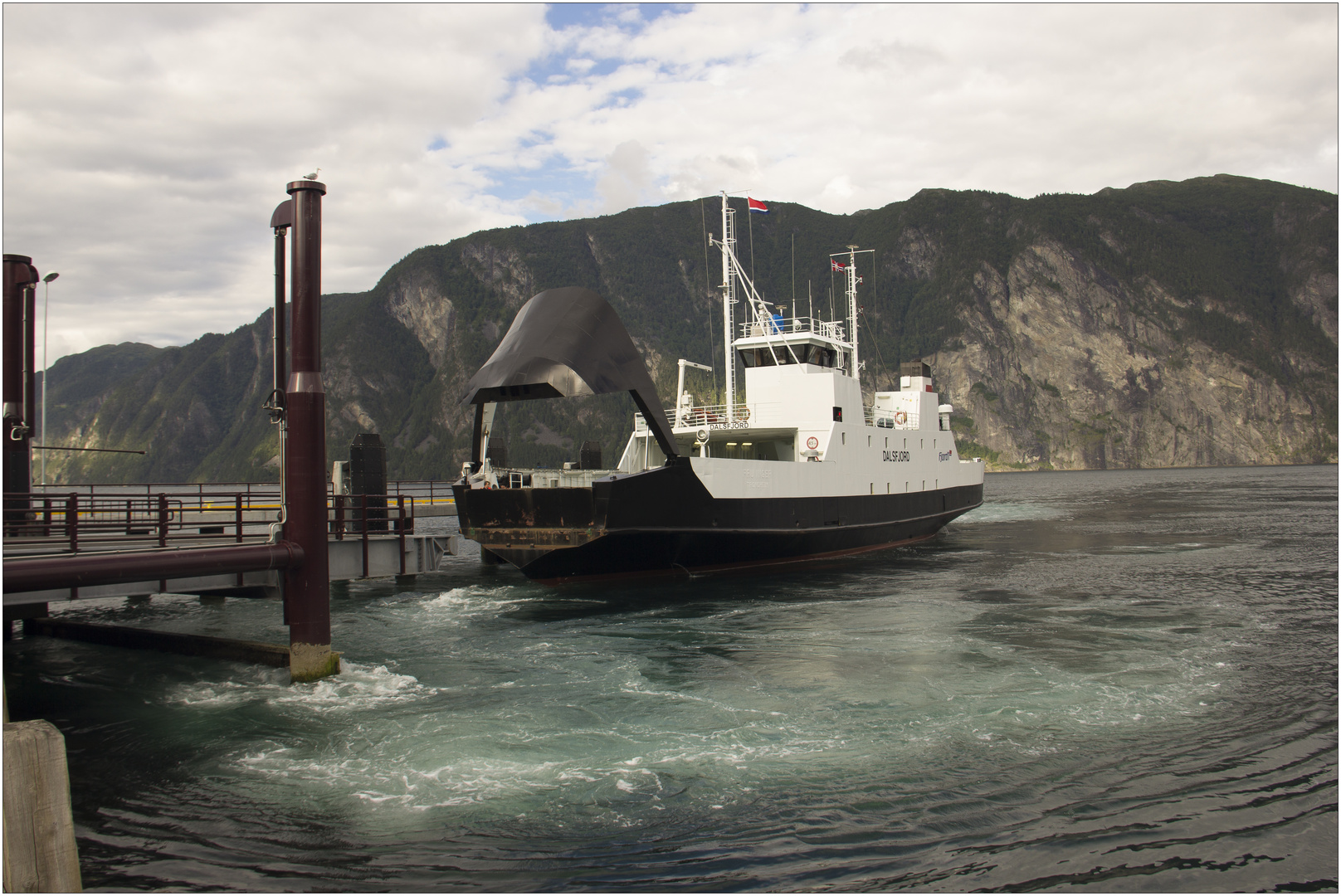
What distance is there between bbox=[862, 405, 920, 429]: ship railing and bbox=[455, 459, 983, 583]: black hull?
24.7ft

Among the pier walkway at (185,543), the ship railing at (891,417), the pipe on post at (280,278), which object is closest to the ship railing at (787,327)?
the ship railing at (891,417)

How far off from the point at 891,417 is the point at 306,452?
2521 cm

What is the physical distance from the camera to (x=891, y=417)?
3231 centimetres

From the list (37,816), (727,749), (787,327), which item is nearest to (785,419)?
(787,327)

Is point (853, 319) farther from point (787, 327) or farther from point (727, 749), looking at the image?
point (727, 749)

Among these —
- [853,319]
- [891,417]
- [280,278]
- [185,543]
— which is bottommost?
[185,543]

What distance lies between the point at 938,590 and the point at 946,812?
45.5 feet

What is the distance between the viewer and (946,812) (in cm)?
766

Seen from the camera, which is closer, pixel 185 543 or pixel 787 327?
pixel 185 543

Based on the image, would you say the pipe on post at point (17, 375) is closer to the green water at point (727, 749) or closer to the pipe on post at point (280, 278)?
the green water at point (727, 749)

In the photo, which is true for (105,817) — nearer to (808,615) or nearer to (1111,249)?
(808,615)

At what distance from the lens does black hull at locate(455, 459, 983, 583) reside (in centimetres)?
2002

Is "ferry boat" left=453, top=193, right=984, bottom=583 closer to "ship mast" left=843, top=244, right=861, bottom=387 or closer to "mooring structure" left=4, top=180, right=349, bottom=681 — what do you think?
"ship mast" left=843, top=244, right=861, bottom=387

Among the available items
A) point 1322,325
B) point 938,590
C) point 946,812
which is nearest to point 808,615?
point 938,590
